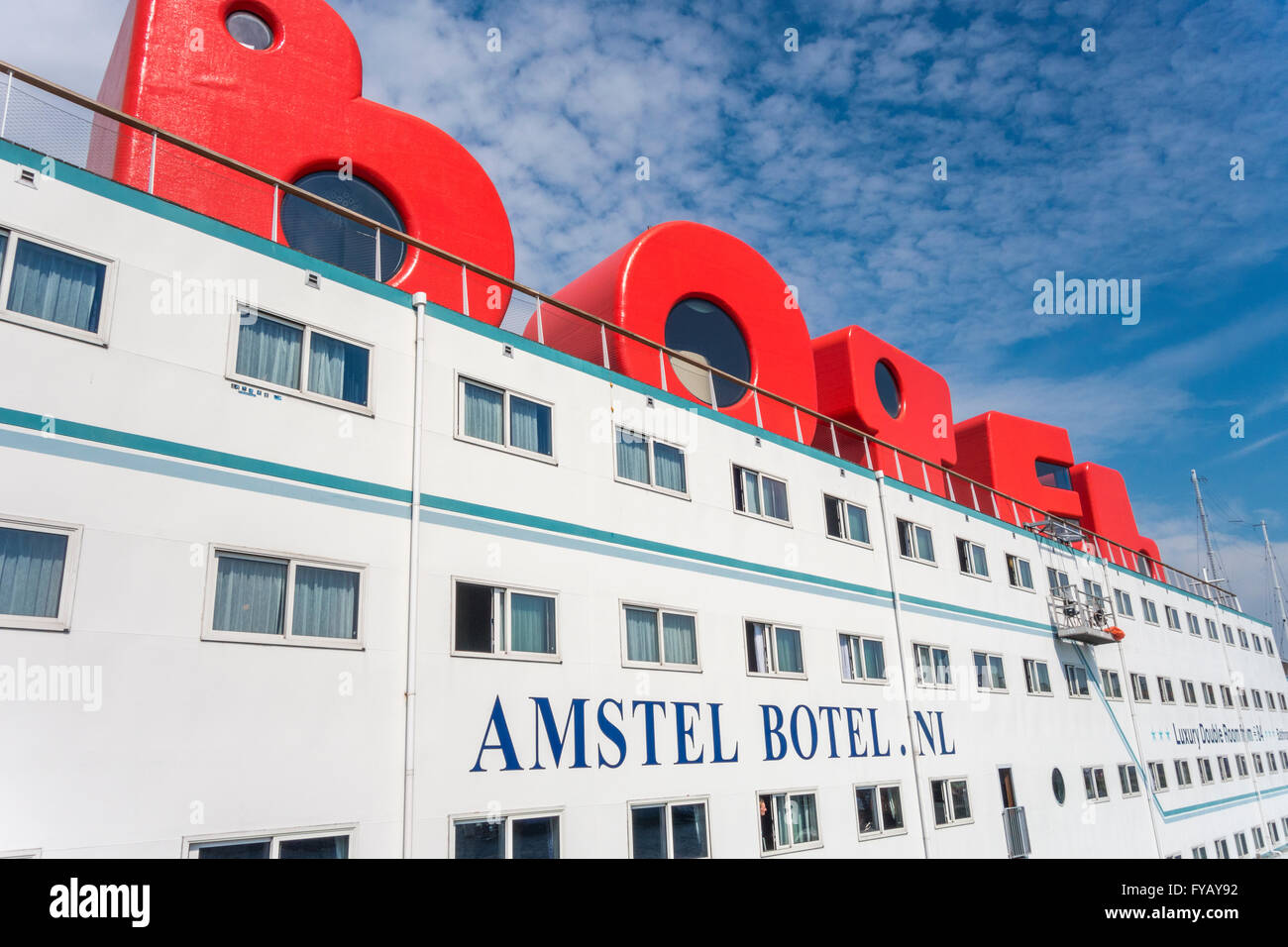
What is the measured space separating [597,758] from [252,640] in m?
5.28

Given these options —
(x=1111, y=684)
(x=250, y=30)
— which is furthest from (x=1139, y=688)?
(x=250, y=30)

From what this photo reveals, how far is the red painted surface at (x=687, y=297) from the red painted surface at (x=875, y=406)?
2.38 metres

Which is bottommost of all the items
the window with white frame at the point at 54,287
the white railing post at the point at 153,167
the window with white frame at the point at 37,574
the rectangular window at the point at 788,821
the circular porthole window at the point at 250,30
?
the rectangular window at the point at 788,821

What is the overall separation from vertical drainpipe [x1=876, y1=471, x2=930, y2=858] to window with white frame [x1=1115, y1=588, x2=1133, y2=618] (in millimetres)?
16564

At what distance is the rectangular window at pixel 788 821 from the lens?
14.6 metres

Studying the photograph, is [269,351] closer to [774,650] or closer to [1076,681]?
[774,650]

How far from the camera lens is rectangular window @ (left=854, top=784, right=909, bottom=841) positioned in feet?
54.5

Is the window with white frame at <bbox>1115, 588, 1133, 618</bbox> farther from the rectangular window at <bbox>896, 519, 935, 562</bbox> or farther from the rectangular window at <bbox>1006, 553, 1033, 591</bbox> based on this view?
the rectangular window at <bbox>896, 519, 935, 562</bbox>

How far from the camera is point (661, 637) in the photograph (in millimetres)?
14117

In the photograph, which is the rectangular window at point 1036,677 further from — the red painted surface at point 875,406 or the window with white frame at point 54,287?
the window with white frame at point 54,287

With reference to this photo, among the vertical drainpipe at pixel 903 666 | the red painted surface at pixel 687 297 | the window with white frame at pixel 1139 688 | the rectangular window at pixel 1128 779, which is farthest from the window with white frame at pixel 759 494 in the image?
the window with white frame at pixel 1139 688

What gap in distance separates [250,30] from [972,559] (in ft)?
69.2

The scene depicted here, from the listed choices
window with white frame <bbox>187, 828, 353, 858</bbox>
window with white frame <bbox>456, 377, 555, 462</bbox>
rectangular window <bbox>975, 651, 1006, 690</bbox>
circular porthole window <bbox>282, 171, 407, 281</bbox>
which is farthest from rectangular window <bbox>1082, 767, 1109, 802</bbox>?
circular porthole window <bbox>282, 171, 407, 281</bbox>
